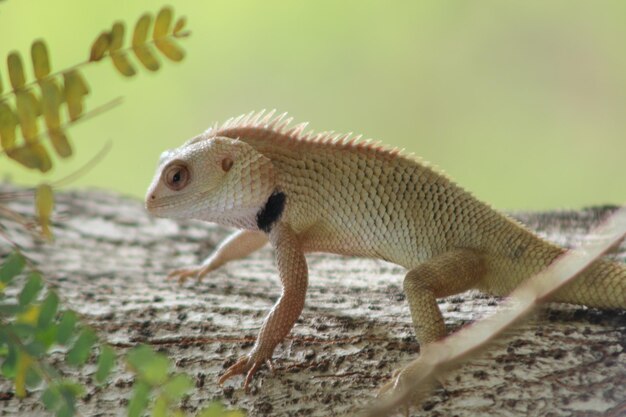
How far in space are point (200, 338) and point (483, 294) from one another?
0.82 m

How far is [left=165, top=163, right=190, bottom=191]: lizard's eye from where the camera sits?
2006 millimetres

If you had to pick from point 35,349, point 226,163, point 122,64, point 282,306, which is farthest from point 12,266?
point 226,163

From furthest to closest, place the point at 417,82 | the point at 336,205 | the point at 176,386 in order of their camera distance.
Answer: the point at 417,82
the point at 336,205
the point at 176,386

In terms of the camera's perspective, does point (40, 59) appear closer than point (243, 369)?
Yes

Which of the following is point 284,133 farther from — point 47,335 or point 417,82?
point 417,82

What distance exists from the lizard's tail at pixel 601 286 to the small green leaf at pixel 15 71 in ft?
4.21

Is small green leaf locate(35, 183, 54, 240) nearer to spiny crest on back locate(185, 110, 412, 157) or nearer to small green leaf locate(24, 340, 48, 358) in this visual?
small green leaf locate(24, 340, 48, 358)

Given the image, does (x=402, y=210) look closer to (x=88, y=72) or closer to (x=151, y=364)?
(x=151, y=364)

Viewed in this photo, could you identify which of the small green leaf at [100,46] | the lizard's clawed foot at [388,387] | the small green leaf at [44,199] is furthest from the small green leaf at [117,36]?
the lizard's clawed foot at [388,387]

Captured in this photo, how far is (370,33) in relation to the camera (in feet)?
17.4

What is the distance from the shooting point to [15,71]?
4.49 feet

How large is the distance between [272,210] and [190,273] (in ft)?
2.03

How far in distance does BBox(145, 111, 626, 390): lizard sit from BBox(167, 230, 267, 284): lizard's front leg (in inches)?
11.9

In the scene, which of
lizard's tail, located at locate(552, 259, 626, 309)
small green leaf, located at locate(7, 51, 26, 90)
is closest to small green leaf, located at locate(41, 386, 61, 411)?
small green leaf, located at locate(7, 51, 26, 90)
